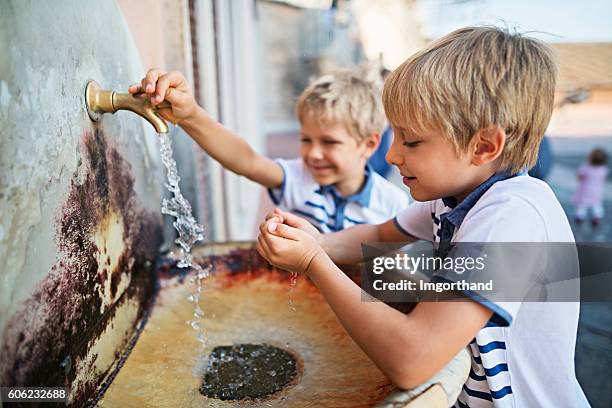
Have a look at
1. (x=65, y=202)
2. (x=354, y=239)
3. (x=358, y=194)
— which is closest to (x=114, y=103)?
(x=65, y=202)

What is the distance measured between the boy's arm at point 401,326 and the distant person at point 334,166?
0.84m

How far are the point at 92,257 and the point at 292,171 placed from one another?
3.15ft

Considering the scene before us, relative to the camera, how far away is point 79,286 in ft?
3.21

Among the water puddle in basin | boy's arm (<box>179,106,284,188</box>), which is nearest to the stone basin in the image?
the water puddle in basin

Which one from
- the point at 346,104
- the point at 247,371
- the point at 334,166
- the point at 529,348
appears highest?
the point at 346,104

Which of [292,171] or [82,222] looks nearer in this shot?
[82,222]

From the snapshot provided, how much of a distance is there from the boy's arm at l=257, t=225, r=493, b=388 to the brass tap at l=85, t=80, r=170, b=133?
1.52ft

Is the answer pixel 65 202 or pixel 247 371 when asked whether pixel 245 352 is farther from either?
pixel 65 202

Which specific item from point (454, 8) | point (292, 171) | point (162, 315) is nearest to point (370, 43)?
point (454, 8)

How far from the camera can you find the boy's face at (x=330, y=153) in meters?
1.79

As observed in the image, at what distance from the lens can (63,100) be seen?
3.08 ft

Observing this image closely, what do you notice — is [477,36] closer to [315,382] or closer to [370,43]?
[315,382]

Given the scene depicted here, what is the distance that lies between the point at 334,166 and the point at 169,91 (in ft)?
2.51

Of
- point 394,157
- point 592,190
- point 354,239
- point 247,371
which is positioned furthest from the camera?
point 592,190
